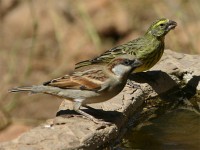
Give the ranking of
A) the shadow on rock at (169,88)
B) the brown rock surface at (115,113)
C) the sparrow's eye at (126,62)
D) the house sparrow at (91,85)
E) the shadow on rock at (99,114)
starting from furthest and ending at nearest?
the shadow on rock at (169,88) → the sparrow's eye at (126,62) → the house sparrow at (91,85) → the shadow on rock at (99,114) → the brown rock surface at (115,113)

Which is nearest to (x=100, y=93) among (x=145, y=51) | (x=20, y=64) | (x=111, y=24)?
(x=145, y=51)

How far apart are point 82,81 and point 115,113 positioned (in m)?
0.38

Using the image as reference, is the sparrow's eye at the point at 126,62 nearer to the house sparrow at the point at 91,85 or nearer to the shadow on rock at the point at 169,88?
the house sparrow at the point at 91,85

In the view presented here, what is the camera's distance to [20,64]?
1277 centimetres

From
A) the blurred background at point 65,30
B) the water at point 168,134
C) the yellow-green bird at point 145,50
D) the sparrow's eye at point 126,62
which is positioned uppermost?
the blurred background at point 65,30

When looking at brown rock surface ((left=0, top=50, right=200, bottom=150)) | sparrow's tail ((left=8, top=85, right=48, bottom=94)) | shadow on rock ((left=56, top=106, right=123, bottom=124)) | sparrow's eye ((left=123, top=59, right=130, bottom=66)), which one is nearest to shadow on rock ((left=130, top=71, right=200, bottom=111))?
brown rock surface ((left=0, top=50, right=200, bottom=150))

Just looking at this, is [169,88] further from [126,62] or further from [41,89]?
[41,89]

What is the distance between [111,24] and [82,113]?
330 inches

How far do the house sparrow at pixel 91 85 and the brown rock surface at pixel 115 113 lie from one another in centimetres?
14

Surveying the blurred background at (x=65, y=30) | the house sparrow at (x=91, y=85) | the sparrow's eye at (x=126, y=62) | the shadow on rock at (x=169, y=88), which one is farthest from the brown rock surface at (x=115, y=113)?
the blurred background at (x=65, y=30)

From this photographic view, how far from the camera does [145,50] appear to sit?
7.50m

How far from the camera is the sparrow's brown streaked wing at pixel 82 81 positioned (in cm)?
573

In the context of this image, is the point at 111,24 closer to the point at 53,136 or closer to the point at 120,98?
the point at 120,98

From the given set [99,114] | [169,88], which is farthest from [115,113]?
[169,88]
